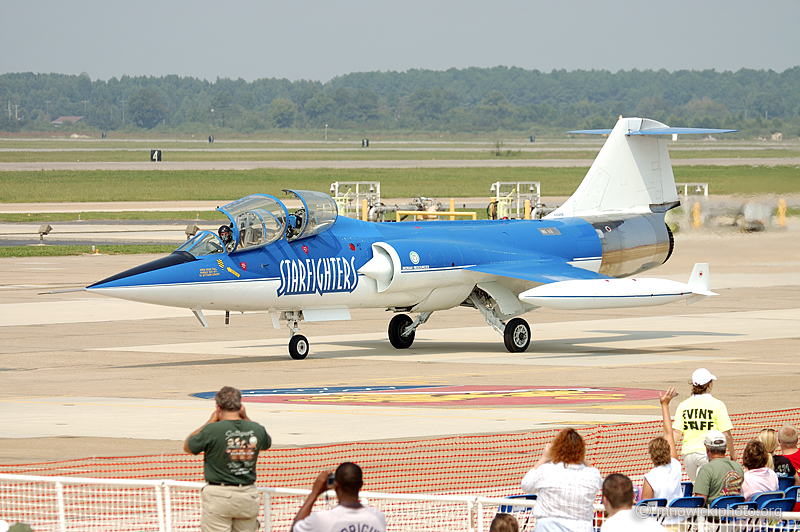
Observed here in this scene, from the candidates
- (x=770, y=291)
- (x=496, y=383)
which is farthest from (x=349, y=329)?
(x=770, y=291)

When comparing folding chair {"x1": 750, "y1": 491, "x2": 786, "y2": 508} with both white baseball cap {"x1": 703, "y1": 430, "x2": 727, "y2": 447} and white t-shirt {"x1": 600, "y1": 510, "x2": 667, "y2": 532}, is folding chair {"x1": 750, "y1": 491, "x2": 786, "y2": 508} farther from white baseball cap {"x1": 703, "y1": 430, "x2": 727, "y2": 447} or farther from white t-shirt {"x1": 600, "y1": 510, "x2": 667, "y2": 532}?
white t-shirt {"x1": 600, "y1": 510, "x2": 667, "y2": 532}

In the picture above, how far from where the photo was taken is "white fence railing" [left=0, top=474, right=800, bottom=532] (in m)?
9.67

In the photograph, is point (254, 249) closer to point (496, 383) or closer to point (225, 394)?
point (496, 383)

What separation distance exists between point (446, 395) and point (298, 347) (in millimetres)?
5320

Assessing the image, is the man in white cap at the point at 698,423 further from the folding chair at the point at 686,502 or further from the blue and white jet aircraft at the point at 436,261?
the blue and white jet aircraft at the point at 436,261

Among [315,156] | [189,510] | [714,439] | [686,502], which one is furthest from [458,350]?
[315,156]

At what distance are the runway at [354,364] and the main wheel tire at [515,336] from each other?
0.85 feet

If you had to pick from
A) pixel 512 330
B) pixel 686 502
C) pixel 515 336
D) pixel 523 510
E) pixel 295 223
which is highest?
pixel 295 223

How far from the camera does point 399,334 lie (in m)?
27.9

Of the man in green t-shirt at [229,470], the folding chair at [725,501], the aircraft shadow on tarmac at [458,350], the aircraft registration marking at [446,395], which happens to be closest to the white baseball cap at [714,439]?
the folding chair at [725,501]

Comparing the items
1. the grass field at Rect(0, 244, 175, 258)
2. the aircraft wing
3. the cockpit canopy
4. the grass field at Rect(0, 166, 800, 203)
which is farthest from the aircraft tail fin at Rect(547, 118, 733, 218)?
the grass field at Rect(0, 166, 800, 203)

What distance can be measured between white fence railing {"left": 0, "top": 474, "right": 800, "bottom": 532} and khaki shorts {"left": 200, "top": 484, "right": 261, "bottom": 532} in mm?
201

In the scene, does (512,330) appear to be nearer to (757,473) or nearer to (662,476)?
(757,473)

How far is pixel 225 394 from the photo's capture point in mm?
10023
